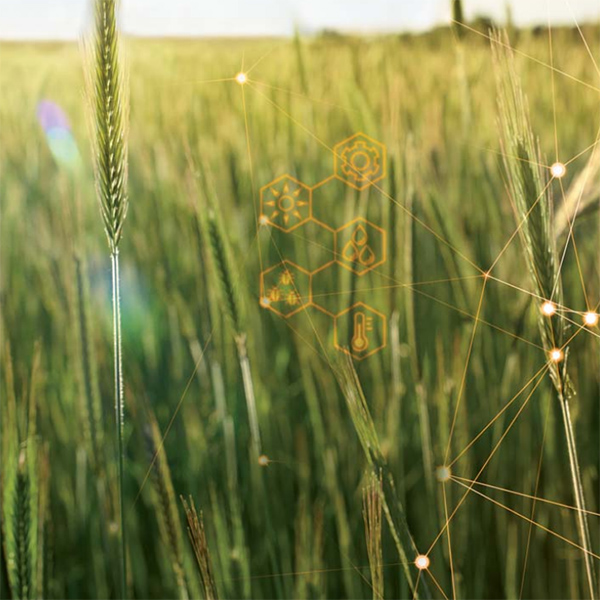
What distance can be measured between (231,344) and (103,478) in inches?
6.7

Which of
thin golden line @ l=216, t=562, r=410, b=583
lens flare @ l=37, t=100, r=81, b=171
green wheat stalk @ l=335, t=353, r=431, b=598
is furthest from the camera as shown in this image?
lens flare @ l=37, t=100, r=81, b=171

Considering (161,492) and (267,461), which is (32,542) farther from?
(267,461)

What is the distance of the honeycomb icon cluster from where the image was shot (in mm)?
594

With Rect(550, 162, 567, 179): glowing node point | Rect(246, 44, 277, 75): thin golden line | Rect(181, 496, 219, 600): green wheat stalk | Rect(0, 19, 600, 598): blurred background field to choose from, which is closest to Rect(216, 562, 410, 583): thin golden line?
Rect(0, 19, 600, 598): blurred background field

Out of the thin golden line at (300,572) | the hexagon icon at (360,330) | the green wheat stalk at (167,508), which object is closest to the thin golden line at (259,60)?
the hexagon icon at (360,330)

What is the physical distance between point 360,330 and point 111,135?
0.98 ft

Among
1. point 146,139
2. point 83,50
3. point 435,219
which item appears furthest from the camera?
point 146,139

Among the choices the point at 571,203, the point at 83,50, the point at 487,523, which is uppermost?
the point at 83,50

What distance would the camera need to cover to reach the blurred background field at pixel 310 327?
0.58m

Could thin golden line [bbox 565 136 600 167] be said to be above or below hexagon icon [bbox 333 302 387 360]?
above

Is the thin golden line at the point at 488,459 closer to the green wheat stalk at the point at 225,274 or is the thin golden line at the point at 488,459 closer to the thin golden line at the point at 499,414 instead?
the thin golden line at the point at 499,414

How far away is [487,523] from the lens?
61 centimetres

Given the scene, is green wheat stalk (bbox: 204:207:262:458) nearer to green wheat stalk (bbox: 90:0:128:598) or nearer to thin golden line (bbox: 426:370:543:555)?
green wheat stalk (bbox: 90:0:128:598)

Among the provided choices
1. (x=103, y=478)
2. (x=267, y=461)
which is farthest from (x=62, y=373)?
(x=267, y=461)
